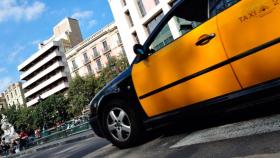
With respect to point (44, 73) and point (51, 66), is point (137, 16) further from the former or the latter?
point (44, 73)

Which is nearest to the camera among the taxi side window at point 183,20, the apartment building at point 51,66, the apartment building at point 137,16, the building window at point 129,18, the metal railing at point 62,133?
the taxi side window at point 183,20

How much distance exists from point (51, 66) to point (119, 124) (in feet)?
248

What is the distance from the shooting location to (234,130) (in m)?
3.69

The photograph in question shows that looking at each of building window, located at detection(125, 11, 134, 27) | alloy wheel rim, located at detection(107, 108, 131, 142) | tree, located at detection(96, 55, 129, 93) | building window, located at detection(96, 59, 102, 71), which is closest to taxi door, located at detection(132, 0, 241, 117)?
alloy wheel rim, located at detection(107, 108, 131, 142)

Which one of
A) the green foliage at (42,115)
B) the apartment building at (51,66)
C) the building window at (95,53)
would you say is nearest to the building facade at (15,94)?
the apartment building at (51,66)

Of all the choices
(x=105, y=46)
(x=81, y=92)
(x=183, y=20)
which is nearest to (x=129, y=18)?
(x=81, y=92)

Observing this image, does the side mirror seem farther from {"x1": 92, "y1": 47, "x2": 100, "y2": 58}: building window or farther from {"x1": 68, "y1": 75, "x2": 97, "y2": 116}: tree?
{"x1": 92, "y1": 47, "x2": 100, "y2": 58}: building window

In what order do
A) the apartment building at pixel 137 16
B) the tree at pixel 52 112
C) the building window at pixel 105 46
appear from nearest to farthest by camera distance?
the apartment building at pixel 137 16, the tree at pixel 52 112, the building window at pixel 105 46

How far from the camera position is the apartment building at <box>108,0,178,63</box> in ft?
126

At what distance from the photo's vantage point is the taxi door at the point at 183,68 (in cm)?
369

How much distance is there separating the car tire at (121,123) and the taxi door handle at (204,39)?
131cm

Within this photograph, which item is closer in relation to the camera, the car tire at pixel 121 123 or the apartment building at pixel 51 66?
the car tire at pixel 121 123

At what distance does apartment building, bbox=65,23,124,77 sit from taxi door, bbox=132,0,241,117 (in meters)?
48.8

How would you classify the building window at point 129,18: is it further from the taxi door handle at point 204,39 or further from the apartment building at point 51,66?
the taxi door handle at point 204,39
